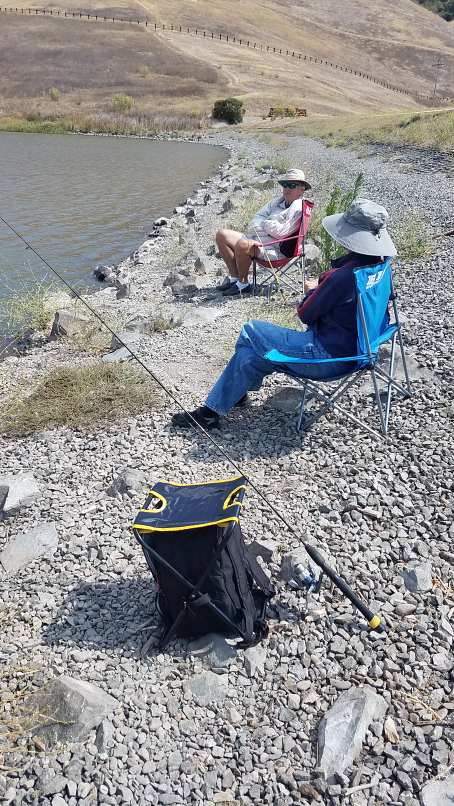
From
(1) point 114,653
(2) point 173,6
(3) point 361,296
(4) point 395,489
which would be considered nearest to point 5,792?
(1) point 114,653

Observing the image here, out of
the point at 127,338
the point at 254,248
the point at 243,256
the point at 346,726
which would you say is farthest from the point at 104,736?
the point at 243,256

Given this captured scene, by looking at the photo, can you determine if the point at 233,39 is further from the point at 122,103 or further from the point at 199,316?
the point at 199,316

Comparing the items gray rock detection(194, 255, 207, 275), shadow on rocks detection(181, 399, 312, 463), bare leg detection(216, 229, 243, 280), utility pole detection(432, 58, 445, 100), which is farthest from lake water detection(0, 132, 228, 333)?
utility pole detection(432, 58, 445, 100)

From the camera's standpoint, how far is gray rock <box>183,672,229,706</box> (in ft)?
10.3

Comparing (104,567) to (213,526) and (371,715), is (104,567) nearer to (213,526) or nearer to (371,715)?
(213,526)

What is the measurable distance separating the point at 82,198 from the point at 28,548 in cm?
1758

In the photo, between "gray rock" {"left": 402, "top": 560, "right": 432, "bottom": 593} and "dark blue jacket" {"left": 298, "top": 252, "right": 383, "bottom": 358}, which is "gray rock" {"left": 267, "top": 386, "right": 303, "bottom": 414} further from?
"gray rock" {"left": 402, "top": 560, "right": 432, "bottom": 593}

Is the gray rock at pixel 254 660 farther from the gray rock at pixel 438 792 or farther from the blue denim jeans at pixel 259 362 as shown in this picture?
the blue denim jeans at pixel 259 362

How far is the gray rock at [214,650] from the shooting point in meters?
3.30

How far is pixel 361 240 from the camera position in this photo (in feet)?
15.1

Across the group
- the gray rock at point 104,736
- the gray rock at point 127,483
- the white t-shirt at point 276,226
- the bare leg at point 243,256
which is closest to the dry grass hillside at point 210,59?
the bare leg at point 243,256

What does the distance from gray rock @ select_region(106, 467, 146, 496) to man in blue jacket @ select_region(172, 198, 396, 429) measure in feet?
2.52

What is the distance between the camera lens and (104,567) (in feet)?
13.1

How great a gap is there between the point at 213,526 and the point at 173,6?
345ft
